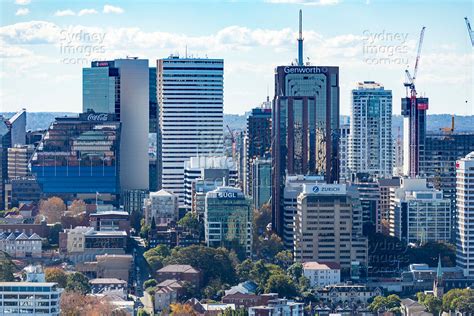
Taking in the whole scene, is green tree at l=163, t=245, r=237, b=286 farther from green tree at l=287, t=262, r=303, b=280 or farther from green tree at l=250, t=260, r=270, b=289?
green tree at l=287, t=262, r=303, b=280

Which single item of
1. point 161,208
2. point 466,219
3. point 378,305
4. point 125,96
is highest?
point 125,96

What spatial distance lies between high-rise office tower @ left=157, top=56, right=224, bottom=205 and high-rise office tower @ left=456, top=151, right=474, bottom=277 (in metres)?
23.5

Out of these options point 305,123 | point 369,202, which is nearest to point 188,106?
point 305,123

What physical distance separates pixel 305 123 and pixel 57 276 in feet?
79.3

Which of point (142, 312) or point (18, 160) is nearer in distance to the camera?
point (142, 312)

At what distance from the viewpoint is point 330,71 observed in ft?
317

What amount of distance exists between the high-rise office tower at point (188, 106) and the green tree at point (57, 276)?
33.1 meters

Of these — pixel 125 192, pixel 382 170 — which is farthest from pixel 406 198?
pixel 382 170

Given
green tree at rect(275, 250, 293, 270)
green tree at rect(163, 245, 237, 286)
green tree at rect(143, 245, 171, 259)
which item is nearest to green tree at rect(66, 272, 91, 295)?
green tree at rect(163, 245, 237, 286)

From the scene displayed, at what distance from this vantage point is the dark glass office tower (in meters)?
93.2

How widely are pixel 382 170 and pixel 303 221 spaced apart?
102 ft

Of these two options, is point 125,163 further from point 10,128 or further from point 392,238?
point 392,238

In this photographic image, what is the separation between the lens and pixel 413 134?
105 meters

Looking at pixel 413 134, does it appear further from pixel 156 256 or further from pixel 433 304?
pixel 433 304
